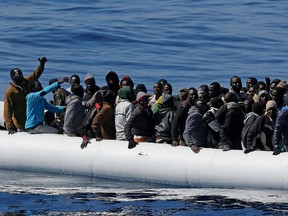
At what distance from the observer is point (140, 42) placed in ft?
164

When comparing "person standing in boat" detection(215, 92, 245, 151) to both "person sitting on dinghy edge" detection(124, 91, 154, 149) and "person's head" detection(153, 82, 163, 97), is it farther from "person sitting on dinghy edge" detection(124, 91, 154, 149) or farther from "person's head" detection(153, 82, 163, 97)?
"person's head" detection(153, 82, 163, 97)

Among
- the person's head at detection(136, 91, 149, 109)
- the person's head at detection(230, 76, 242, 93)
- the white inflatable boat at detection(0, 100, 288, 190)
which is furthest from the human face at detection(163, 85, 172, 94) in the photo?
the person's head at detection(230, 76, 242, 93)

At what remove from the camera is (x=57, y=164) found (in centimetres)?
Answer: 2616

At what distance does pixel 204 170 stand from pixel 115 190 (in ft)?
6.40

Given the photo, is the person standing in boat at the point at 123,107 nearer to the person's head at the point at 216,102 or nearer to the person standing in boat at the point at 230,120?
the person's head at the point at 216,102

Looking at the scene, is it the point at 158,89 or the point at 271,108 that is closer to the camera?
the point at 271,108

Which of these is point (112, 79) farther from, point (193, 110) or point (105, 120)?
point (193, 110)

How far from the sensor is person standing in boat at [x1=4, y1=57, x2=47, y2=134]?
2638 centimetres

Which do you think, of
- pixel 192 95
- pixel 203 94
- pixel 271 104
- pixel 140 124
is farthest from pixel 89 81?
pixel 271 104

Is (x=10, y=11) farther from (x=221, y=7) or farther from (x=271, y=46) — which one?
(x=271, y=46)

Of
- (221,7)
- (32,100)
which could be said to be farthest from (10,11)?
(32,100)

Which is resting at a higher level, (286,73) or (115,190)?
(286,73)

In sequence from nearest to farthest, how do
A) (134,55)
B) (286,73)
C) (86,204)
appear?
(86,204), (286,73), (134,55)

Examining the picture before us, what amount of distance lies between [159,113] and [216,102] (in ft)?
4.57
